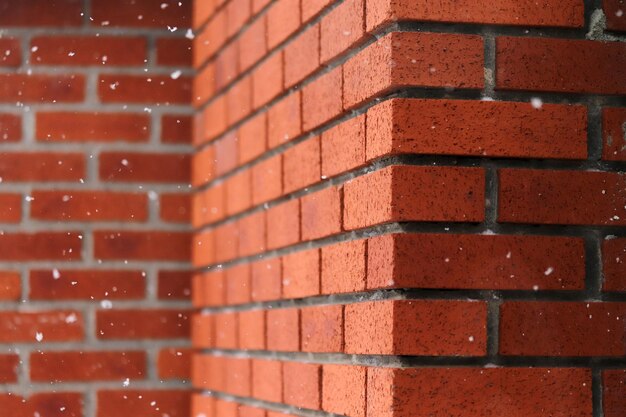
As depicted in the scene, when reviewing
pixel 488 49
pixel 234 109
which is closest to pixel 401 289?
pixel 488 49

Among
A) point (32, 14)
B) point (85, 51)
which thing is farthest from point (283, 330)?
point (32, 14)

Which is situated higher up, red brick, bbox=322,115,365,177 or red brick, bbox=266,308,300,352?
red brick, bbox=322,115,365,177

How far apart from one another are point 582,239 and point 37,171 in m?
1.69

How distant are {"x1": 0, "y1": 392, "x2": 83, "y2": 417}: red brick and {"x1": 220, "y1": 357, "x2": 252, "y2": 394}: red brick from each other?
463mm

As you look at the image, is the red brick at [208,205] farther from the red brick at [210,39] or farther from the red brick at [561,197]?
the red brick at [561,197]

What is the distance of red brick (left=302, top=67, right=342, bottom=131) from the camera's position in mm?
2031

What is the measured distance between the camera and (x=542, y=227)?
71.2 inches

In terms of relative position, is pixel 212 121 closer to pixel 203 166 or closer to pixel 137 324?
pixel 203 166

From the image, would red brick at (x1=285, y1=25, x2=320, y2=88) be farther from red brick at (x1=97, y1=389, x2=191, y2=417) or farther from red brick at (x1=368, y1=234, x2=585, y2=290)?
red brick at (x1=97, y1=389, x2=191, y2=417)

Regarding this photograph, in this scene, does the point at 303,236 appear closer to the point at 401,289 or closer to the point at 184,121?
the point at 401,289

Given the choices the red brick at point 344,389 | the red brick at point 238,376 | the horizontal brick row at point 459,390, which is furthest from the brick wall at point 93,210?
the horizontal brick row at point 459,390

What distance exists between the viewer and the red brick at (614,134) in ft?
6.05

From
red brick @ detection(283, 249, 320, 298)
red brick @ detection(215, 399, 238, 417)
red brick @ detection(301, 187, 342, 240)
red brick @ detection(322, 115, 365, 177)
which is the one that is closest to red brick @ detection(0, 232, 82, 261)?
red brick @ detection(215, 399, 238, 417)

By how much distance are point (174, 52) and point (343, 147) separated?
1283mm
